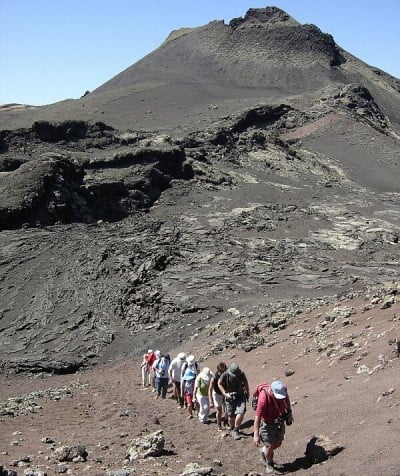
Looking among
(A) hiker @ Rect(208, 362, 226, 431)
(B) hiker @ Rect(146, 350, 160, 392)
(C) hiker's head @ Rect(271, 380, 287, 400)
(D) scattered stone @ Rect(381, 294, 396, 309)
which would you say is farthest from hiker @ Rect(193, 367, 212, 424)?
(D) scattered stone @ Rect(381, 294, 396, 309)

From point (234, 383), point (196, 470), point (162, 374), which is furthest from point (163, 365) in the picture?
point (196, 470)

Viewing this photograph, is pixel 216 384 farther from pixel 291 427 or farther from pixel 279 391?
pixel 279 391

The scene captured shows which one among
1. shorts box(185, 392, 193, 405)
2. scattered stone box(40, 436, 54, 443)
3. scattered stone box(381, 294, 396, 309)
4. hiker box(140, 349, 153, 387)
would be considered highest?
scattered stone box(381, 294, 396, 309)

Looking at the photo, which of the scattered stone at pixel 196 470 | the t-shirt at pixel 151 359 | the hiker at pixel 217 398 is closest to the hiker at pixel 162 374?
the t-shirt at pixel 151 359

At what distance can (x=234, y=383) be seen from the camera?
9.05 meters

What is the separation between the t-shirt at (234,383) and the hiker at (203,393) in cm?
109

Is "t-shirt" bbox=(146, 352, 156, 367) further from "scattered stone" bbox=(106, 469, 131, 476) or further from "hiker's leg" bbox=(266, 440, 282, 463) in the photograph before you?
"hiker's leg" bbox=(266, 440, 282, 463)

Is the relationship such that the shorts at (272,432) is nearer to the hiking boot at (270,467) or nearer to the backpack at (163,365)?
the hiking boot at (270,467)

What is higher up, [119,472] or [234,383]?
[234,383]

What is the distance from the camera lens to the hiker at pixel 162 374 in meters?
13.0

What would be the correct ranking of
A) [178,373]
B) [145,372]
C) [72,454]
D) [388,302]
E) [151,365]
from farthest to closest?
1. [145,372]
2. [151,365]
3. [388,302]
4. [178,373]
5. [72,454]

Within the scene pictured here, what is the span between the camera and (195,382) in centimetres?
1052

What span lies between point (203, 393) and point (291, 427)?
1.94 meters

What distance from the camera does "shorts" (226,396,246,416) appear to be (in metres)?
9.05
